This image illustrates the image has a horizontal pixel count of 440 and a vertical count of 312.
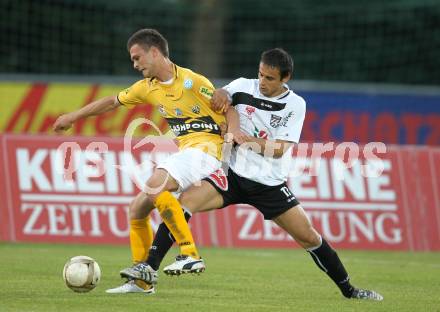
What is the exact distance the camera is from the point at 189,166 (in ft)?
28.7

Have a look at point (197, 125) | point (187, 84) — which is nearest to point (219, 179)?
point (197, 125)

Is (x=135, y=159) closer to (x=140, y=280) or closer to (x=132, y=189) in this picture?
(x=132, y=189)

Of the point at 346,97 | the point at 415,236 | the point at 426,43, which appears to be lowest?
the point at 415,236

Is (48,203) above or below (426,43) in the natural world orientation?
below

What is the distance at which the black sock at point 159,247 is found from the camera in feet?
28.3

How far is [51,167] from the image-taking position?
14617 millimetres

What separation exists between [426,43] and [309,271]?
12.5 meters

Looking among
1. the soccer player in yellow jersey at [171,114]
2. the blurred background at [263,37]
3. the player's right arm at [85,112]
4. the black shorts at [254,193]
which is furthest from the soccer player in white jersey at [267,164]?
the blurred background at [263,37]

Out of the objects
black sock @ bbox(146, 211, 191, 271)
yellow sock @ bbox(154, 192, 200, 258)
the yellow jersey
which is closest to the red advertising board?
the yellow jersey

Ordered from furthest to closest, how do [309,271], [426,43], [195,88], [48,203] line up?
[426,43] < [48,203] < [309,271] < [195,88]

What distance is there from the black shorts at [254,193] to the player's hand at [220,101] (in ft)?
1.70

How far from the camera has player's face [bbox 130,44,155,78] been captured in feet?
29.1

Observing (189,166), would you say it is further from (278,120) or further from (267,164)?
(278,120)

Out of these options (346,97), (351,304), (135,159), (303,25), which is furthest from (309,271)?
(303,25)
